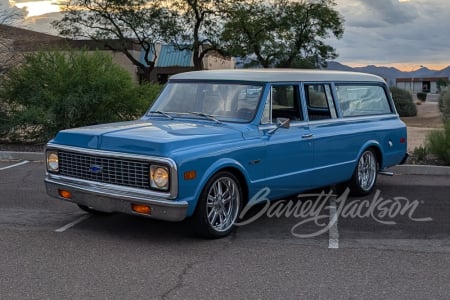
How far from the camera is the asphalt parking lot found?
185 inches

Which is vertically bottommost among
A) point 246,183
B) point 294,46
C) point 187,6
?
point 246,183

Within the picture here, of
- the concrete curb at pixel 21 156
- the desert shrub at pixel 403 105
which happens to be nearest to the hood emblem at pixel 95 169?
the concrete curb at pixel 21 156

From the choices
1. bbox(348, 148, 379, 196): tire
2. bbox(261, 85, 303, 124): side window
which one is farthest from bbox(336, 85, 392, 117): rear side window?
bbox(261, 85, 303, 124): side window

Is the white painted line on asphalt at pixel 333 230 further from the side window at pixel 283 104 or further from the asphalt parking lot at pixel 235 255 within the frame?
the side window at pixel 283 104

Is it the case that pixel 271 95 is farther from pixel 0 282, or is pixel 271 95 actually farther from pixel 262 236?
pixel 0 282

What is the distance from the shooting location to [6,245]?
5816 millimetres

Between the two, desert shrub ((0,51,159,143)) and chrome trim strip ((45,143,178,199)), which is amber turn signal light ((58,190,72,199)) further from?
desert shrub ((0,51,159,143))

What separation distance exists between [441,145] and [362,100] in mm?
3361

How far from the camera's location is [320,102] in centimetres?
790

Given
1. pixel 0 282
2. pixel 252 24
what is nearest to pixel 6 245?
pixel 0 282

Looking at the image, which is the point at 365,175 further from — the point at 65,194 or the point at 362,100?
the point at 65,194

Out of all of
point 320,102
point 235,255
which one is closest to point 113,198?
point 235,255

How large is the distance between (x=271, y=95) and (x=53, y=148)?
2.54 metres

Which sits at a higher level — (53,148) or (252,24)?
(252,24)
